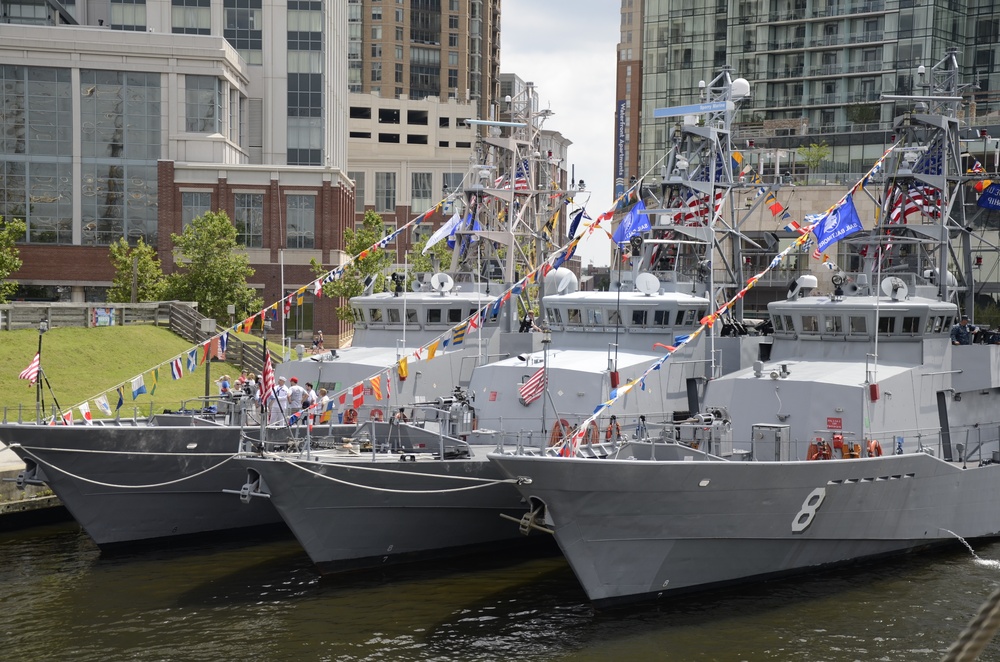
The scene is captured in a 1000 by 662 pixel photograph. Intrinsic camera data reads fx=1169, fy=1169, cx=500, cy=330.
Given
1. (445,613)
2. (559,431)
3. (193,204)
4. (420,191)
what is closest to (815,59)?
(193,204)

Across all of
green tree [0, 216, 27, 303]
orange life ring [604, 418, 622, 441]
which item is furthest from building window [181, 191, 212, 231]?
orange life ring [604, 418, 622, 441]

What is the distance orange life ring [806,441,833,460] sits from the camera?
20.8 metres

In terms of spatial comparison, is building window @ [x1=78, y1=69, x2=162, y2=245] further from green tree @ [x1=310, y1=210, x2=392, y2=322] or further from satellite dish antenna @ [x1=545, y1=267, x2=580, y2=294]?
satellite dish antenna @ [x1=545, y1=267, x2=580, y2=294]

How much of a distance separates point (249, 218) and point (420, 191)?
33.3 metres

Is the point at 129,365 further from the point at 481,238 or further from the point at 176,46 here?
the point at 176,46

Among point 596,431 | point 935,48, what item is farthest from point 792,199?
point 596,431

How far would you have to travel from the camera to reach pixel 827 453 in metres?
20.8

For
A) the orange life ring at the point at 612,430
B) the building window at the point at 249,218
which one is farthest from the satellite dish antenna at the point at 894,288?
the building window at the point at 249,218

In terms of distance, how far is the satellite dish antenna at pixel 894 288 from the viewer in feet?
77.9

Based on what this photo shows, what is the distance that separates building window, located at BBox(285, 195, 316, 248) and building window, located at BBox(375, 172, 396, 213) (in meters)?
32.1

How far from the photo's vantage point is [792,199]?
56125mm

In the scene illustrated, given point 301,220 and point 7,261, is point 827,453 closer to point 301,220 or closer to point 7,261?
point 7,261

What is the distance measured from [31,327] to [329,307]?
2203cm

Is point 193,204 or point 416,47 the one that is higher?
point 416,47
